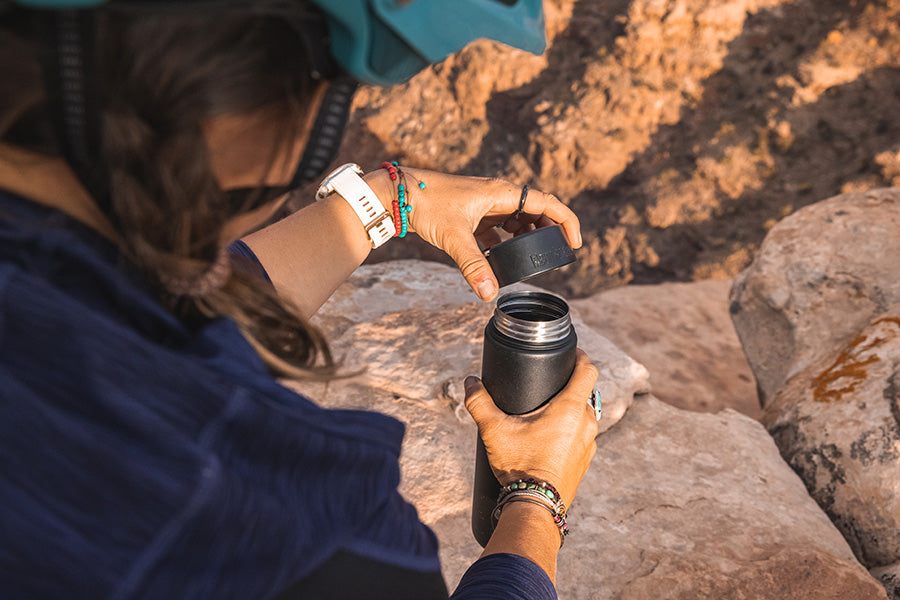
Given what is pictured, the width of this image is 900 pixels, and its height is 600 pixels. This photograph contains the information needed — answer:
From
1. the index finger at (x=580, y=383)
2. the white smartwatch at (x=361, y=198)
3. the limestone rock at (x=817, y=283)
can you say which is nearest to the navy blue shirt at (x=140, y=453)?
the index finger at (x=580, y=383)

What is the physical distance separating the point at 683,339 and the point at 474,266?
1805 millimetres

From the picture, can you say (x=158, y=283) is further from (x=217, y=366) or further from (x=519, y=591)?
(x=519, y=591)

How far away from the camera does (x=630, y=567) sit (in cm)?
111

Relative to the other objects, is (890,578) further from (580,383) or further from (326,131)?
(326,131)

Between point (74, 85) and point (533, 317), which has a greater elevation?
point (74, 85)

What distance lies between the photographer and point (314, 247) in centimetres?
116

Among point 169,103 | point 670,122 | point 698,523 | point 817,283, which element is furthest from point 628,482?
point 670,122

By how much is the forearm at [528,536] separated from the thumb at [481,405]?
0.47 ft

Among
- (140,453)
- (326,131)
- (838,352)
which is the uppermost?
(326,131)

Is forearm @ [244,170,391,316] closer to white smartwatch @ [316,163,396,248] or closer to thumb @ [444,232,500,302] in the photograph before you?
white smartwatch @ [316,163,396,248]

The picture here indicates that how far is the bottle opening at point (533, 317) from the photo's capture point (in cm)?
90

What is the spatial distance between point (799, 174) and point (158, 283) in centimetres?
372

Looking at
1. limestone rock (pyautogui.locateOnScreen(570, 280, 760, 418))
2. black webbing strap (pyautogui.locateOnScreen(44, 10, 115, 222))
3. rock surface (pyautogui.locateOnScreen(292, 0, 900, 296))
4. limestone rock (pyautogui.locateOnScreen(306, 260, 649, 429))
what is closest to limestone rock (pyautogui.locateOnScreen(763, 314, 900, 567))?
limestone rock (pyautogui.locateOnScreen(306, 260, 649, 429))

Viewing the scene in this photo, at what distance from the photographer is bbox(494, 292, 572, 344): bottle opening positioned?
90cm
